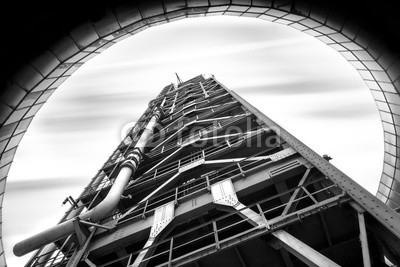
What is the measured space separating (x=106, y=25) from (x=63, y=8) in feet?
2.44

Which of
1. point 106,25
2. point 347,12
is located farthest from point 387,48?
point 106,25

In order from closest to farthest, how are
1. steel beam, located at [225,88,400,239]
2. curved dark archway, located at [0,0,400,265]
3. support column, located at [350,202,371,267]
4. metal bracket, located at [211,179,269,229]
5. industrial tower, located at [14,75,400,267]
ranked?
support column, located at [350,202,371,267], curved dark archway, located at [0,0,400,265], steel beam, located at [225,88,400,239], industrial tower, located at [14,75,400,267], metal bracket, located at [211,179,269,229]

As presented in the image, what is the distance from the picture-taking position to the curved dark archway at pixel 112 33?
12.3 ft

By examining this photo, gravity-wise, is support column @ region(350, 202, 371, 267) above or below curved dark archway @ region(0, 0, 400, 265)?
below

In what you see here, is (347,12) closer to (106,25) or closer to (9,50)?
(106,25)

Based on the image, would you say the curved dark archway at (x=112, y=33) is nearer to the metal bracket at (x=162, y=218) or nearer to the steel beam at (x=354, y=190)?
the steel beam at (x=354, y=190)

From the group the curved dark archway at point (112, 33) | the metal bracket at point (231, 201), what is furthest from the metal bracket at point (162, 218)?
the curved dark archway at point (112, 33)

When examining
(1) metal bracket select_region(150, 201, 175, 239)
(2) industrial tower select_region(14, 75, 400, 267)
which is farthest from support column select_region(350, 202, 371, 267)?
(1) metal bracket select_region(150, 201, 175, 239)

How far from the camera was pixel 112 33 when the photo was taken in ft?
15.5

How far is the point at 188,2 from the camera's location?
455cm

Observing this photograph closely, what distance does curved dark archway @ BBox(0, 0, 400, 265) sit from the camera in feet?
12.3

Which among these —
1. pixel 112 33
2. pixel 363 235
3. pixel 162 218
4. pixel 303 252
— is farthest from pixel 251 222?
pixel 112 33

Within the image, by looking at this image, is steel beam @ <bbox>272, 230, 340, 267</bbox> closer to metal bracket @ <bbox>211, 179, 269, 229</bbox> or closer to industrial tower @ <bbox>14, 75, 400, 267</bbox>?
industrial tower @ <bbox>14, 75, 400, 267</bbox>

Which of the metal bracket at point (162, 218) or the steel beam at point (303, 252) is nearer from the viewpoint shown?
the steel beam at point (303, 252)
